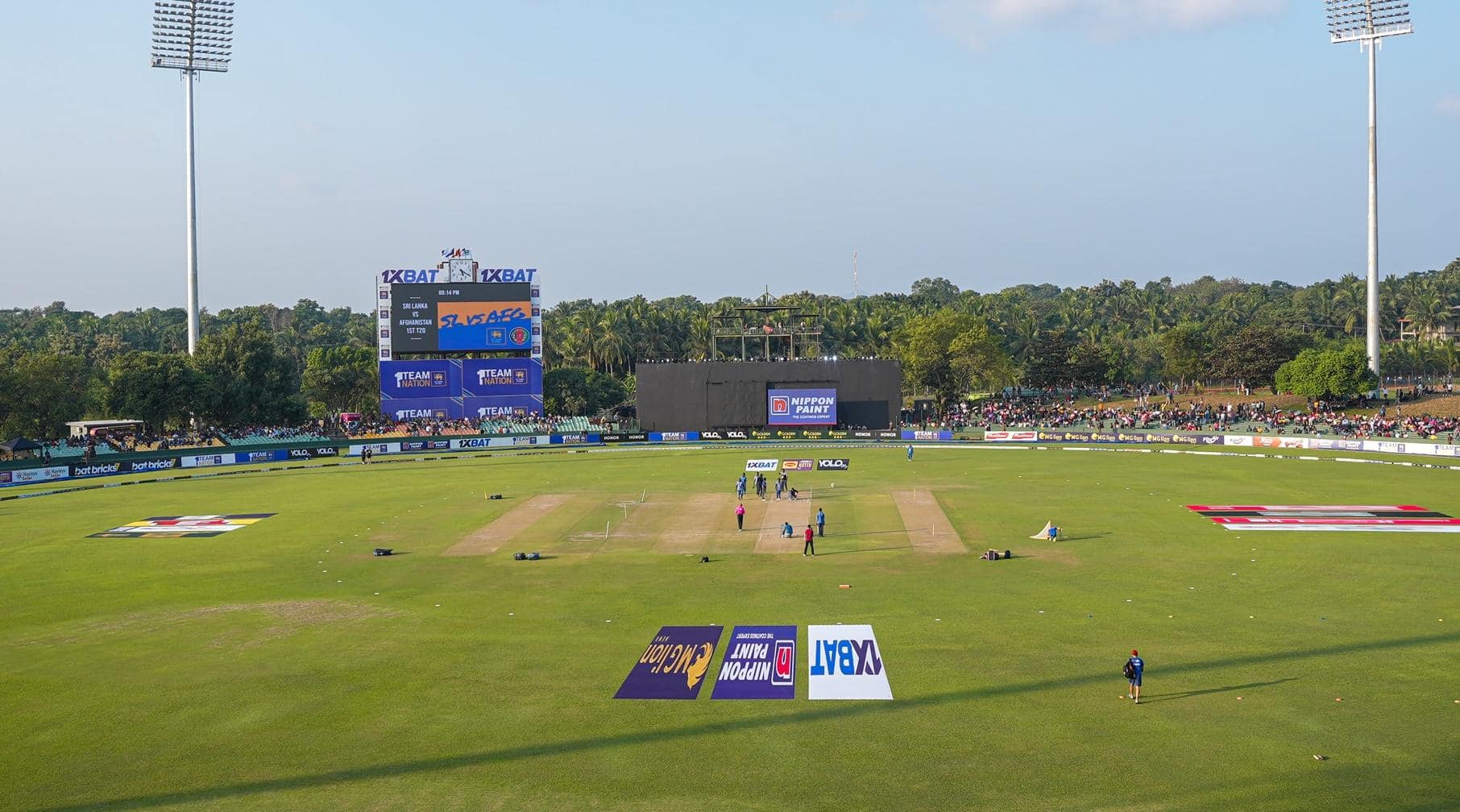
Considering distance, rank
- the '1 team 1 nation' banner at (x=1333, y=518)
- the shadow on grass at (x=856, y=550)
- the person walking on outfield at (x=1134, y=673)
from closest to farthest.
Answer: the person walking on outfield at (x=1134, y=673) → the shadow on grass at (x=856, y=550) → the '1 team 1 nation' banner at (x=1333, y=518)

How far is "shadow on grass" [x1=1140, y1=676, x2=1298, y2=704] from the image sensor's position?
23.8 meters

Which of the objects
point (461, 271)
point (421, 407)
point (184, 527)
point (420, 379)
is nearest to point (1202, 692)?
point (184, 527)

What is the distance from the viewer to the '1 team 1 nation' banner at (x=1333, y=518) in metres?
45.9

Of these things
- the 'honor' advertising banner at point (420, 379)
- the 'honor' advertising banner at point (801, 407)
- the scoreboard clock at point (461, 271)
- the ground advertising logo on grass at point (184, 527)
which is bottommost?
the ground advertising logo on grass at point (184, 527)

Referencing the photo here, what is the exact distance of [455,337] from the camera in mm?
102188

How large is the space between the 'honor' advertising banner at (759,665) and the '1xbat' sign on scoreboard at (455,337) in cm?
7678

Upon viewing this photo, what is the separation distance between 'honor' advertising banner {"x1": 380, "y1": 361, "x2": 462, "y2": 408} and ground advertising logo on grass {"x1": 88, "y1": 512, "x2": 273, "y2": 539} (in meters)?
44.7

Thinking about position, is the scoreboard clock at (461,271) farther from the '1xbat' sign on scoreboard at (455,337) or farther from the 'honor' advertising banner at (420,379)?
the 'honor' advertising banner at (420,379)

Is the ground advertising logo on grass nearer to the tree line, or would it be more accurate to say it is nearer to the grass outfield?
the grass outfield

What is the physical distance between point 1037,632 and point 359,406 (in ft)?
393

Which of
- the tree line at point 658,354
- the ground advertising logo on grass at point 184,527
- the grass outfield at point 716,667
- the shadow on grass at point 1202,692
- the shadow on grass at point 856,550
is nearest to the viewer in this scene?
the grass outfield at point 716,667

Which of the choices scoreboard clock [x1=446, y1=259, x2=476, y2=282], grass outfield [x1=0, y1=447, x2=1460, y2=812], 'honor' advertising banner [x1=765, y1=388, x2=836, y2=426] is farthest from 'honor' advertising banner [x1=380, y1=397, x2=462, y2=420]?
grass outfield [x1=0, y1=447, x2=1460, y2=812]

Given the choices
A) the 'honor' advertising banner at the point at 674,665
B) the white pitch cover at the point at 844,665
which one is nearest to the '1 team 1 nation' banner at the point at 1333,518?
the white pitch cover at the point at 844,665

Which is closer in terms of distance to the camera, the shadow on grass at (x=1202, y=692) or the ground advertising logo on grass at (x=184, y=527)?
the shadow on grass at (x=1202, y=692)
